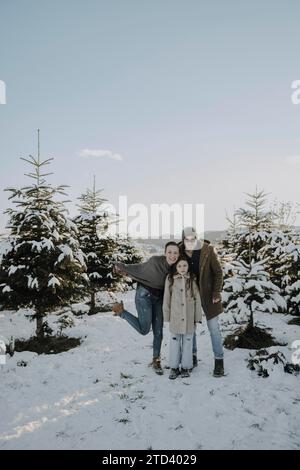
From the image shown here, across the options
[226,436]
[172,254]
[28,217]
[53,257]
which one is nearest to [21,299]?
[53,257]

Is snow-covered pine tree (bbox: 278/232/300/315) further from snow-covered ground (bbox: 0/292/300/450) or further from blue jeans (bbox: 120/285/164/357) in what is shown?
blue jeans (bbox: 120/285/164/357)

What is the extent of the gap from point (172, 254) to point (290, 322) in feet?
20.6

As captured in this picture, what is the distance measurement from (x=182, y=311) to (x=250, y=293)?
2.33 meters

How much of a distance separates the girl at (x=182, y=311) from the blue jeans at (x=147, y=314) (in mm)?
442

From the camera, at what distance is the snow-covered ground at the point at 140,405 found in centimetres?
417

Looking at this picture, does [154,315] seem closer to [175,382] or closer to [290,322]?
[175,382]

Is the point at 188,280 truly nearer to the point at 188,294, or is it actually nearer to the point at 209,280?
the point at 188,294

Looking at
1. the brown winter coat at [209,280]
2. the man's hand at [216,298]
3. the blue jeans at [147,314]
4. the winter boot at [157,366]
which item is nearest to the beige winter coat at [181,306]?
the brown winter coat at [209,280]

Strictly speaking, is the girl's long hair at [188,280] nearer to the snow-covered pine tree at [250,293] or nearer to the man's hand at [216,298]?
the man's hand at [216,298]

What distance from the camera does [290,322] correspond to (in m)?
10.4

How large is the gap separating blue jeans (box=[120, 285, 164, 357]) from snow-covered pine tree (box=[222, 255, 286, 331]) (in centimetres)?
187

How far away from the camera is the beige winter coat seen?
6.12 metres
